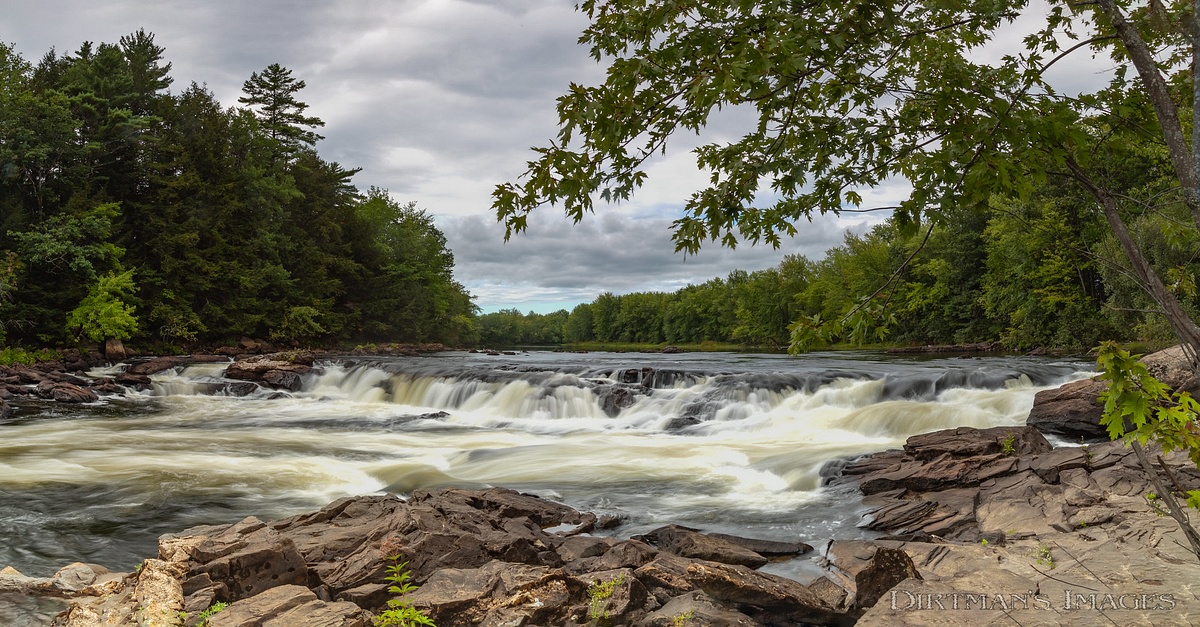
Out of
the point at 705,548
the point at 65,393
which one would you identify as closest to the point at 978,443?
the point at 705,548

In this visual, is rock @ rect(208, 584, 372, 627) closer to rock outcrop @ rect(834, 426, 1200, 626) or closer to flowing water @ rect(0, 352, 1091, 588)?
rock outcrop @ rect(834, 426, 1200, 626)

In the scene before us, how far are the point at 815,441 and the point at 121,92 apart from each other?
42.3m

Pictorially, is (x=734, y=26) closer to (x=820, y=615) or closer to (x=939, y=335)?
(x=820, y=615)

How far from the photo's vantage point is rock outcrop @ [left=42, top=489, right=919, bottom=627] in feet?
15.2

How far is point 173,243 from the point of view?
127ft

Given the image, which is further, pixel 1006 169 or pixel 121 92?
pixel 121 92

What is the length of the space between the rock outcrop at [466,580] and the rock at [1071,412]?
7829 mm

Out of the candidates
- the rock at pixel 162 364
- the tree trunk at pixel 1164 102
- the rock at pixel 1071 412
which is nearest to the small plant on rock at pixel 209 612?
A: the tree trunk at pixel 1164 102

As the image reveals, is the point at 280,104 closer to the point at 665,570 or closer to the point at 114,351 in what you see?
the point at 114,351

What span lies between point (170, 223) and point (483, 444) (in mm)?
33440

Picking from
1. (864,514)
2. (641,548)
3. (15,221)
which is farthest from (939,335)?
(15,221)

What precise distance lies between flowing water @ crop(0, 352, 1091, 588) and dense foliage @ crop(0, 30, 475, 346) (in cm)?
1374

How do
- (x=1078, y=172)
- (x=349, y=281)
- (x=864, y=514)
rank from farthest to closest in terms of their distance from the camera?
(x=349, y=281)
(x=864, y=514)
(x=1078, y=172)

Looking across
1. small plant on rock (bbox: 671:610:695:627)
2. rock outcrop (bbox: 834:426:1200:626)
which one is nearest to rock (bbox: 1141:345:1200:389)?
rock outcrop (bbox: 834:426:1200:626)
